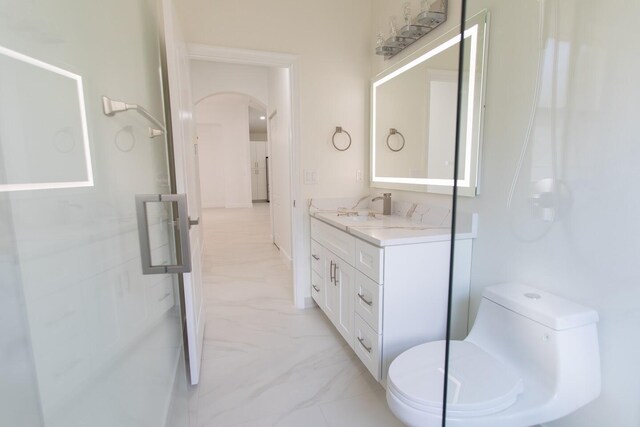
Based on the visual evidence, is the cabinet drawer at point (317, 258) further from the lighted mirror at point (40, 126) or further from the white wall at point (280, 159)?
the lighted mirror at point (40, 126)

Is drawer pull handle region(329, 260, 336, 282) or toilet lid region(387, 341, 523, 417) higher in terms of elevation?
drawer pull handle region(329, 260, 336, 282)

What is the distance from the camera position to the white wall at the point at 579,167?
1002mm

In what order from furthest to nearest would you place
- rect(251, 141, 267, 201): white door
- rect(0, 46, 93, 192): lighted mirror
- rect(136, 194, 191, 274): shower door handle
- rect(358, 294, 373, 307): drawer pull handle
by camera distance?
rect(251, 141, 267, 201): white door, rect(358, 294, 373, 307): drawer pull handle, rect(136, 194, 191, 274): shower door handle, rect(0, 46, 93, 192): lighted mirror

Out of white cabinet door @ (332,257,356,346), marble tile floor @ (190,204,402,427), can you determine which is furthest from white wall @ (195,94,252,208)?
white cabinet door @ (332,257,356,346)

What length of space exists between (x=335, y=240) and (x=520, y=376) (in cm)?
118

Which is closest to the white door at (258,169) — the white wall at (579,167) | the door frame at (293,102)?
the door frame at (293,102)

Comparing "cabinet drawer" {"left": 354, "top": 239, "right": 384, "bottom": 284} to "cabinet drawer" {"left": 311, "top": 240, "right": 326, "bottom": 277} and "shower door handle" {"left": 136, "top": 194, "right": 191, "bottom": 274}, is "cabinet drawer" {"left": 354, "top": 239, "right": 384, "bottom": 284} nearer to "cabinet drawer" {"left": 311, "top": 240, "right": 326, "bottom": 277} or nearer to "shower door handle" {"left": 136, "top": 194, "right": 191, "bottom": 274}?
"cabinet drawer" {"left": 311, "top": 240, "right": 326, "bottom": 277}

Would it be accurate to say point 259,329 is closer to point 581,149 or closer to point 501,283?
point 501,283

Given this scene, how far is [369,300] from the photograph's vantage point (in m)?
1.60

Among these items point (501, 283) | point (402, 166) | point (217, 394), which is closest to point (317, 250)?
point (402, 166)

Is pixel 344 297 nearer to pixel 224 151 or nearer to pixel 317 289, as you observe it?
pixel 317 289

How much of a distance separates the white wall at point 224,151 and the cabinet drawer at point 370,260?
7310 mm

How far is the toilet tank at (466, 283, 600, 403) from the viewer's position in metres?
1.05

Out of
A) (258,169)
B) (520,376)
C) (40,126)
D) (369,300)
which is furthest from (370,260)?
(258,169)
